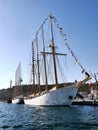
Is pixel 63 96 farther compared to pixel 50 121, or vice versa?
pixel 63 96

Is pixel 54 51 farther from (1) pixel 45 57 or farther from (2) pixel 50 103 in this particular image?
(2) pixel 50 103

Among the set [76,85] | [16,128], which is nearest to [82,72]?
[76,85]

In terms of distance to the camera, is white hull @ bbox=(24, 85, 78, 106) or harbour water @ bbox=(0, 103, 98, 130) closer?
harbour water @ bbox=(0, 103, 98, 130)

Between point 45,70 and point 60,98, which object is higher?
point 45,70

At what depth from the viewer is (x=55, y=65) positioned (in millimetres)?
87438

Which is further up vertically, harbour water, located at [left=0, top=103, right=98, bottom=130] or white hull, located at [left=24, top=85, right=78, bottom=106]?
white hull, located at [left=24, top=85, right=78, bottom=106]

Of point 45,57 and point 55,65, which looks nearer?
point 55,65

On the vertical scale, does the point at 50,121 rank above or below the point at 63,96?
below

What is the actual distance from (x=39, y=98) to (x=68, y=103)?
1245 centimetres

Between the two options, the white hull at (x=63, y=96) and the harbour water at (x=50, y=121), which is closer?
the harbour water at (x=50, y=121)

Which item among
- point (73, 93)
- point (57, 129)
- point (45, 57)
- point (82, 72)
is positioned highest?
point (45, 57)

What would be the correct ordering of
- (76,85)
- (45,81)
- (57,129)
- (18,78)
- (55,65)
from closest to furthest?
(57,129)
(76,85)
(55,65)
(45,81)
(18,78)

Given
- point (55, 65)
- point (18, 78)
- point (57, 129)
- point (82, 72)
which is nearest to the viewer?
point (57, 129)

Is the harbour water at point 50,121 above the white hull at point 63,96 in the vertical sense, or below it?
below
